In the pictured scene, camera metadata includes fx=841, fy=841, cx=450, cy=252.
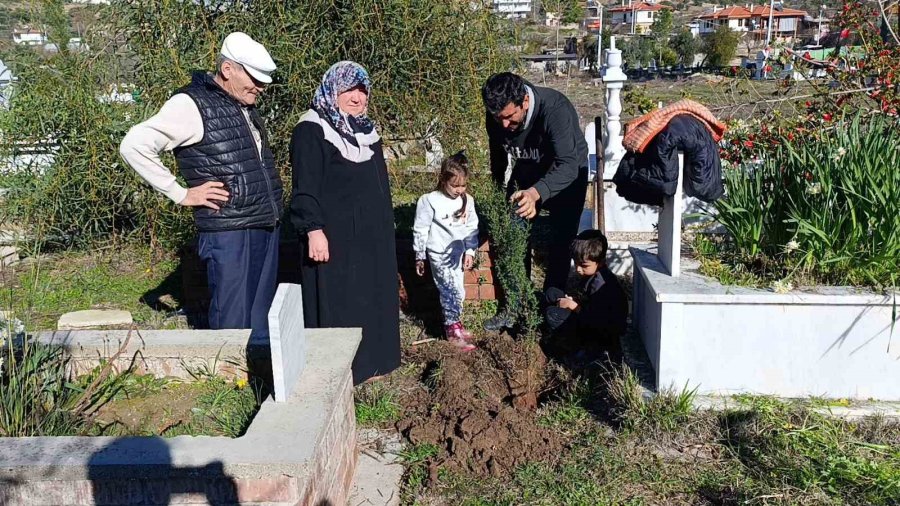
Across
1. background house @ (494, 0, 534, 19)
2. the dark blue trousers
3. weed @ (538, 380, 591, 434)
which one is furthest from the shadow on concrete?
background house @ (494, 0, 534, 19)

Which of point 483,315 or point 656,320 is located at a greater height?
point 656,320

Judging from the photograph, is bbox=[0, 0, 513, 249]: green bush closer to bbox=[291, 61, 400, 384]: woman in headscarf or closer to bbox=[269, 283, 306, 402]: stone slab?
bbox=[291, 61, 400, 384]: woman in headscarf

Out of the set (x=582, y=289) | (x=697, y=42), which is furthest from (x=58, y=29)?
(x=697, y=42)

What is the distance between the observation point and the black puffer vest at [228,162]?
3559mm

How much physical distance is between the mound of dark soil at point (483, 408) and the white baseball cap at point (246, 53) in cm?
164

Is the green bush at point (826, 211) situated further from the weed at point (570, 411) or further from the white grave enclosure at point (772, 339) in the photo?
the weed at point (570, 411)

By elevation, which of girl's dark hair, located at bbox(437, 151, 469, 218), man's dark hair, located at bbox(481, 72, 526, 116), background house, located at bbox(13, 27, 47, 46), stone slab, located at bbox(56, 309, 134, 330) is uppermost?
background house, located at bbox(13, 27, 47, 46)

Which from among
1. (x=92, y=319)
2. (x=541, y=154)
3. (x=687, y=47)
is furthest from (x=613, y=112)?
(x=687, y=47)

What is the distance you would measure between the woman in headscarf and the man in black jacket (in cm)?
68

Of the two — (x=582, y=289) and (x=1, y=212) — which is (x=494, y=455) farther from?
(x=1, y=212)

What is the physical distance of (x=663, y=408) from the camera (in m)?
3.52

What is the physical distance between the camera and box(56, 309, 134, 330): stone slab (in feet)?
16.8

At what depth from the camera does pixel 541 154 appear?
14.4 ft

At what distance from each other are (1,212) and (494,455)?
5.04 meters
